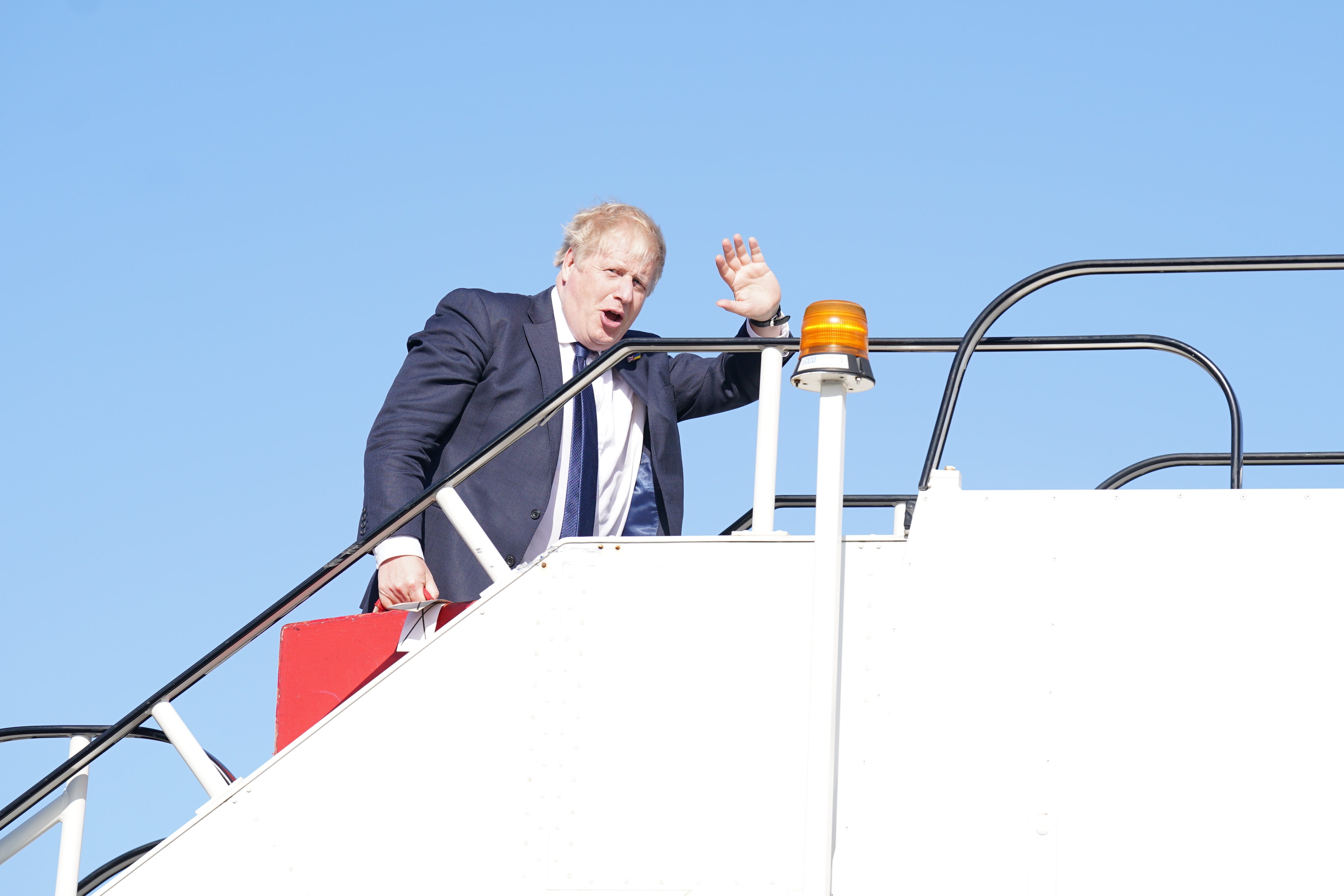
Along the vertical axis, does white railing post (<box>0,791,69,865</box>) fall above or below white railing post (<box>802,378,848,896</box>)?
below

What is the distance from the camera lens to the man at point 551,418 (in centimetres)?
451

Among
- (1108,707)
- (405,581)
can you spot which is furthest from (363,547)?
(1108,707)

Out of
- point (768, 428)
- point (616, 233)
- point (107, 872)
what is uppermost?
point (616, 233)

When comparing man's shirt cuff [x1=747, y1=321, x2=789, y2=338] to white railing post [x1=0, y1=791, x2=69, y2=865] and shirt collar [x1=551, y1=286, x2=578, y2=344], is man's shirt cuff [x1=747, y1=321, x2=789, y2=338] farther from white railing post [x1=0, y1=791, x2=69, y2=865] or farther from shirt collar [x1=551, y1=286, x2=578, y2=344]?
white railing post [x1=0, y1=791, x2=69, y2=865]

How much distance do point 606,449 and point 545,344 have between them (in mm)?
464

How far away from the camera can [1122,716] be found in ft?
10.8

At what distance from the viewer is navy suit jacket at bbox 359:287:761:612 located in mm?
4500

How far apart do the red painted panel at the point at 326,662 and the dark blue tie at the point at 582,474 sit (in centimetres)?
68

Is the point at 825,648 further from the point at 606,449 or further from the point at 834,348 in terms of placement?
the point at 606,449

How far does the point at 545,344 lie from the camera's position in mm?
4840

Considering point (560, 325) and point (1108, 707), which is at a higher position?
point (560, 325)

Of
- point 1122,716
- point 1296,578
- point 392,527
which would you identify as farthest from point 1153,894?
point 392,527

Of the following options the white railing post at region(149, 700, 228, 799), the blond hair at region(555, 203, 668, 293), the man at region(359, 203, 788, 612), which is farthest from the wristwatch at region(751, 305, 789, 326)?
the white railing post at region(149, 700, 228, 799)

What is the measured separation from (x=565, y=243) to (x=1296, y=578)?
9.87 feet
